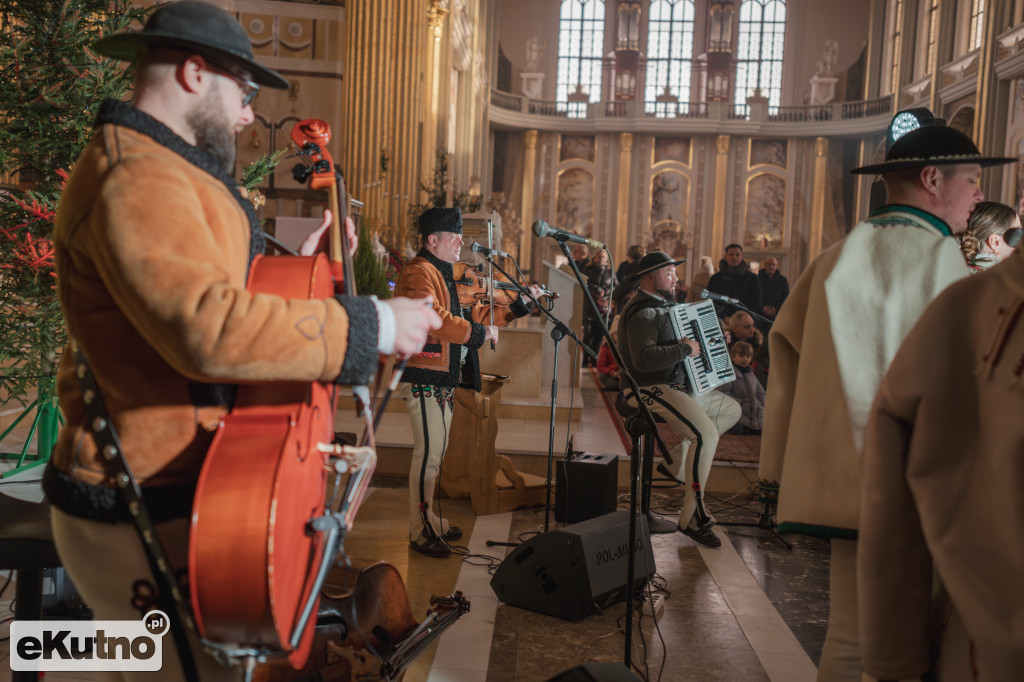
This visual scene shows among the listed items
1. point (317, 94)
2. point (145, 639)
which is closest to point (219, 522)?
point (145, 639)

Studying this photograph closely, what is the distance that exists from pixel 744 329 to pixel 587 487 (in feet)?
11.3

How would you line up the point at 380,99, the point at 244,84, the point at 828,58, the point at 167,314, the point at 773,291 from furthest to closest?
the point at 828,58 → the point at 773,291 → the point at 380,99 → the point at 244,84 → the point at 167,314

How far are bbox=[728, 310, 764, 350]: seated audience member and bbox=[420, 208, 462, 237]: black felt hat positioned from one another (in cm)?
404

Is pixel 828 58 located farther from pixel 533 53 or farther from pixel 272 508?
pixel 272 508

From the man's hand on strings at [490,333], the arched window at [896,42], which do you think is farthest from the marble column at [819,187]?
the man's hand on strings at [490,333]

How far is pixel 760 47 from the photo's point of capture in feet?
91.4

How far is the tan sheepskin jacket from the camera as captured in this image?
51.2 inches

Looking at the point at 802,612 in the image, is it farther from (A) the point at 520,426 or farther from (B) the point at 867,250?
(A) the point at 520,426

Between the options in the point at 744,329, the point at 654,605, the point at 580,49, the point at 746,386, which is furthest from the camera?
the point at 580,49

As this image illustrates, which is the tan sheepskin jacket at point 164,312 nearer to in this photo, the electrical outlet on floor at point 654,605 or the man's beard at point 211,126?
the man's beard at point 211,126

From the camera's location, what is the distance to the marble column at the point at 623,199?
86.3 feet

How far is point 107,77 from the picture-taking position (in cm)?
330

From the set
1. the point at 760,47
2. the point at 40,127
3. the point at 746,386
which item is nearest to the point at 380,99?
the point at 746,386

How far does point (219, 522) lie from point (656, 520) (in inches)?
160
